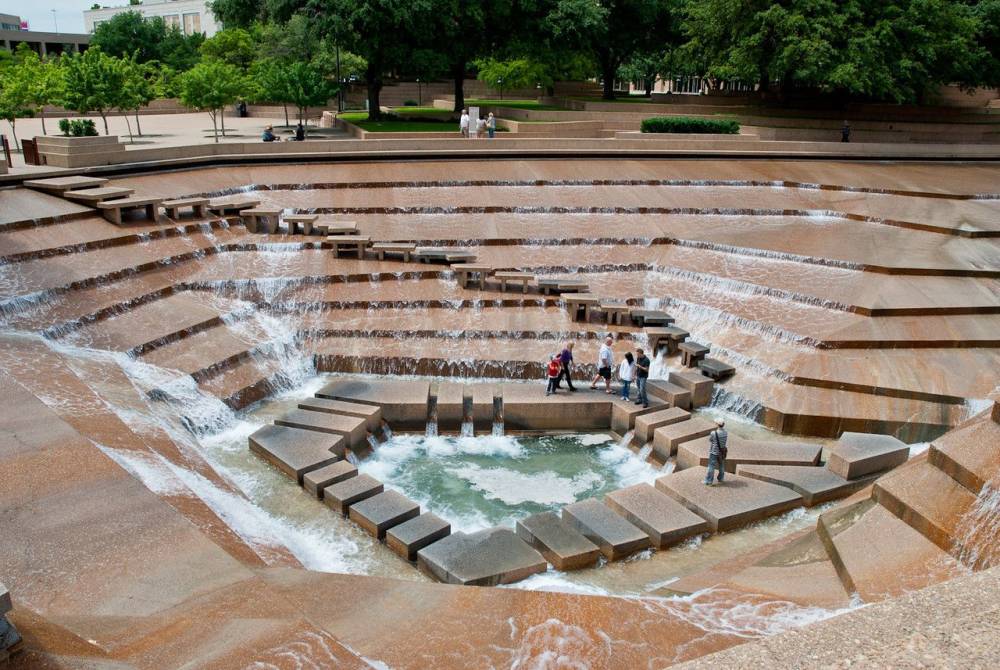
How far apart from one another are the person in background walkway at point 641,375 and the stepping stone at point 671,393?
0.35m

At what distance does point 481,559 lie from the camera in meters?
9.06

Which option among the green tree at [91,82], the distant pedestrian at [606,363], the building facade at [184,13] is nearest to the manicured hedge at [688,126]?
the distant pedestrian at [606,363]

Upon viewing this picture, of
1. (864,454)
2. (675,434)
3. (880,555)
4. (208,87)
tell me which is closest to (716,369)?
(675,434)

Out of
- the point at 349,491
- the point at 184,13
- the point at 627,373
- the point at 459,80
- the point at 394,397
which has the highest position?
the point at 184,13

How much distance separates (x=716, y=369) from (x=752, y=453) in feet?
8.82

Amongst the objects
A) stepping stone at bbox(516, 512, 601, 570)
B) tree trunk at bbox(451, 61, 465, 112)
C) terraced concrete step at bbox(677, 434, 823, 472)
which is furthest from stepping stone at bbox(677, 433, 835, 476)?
tree trunk at bbox(451, 61, 465, 112)

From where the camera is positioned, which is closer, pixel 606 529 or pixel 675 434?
pixel 606 529

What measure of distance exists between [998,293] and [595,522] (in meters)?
11.1

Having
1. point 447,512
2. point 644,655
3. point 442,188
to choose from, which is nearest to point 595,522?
point 447,512

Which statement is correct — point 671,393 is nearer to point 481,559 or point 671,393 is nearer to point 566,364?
point 566,364

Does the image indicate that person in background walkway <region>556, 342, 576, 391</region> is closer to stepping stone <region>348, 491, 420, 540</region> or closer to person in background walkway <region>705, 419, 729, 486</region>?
person in background walkway <region>705, 419, 729, 486</region>

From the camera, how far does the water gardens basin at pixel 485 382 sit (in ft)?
23.0

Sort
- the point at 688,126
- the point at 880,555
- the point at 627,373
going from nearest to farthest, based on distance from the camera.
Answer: the point at 880,555 → the point at 627,373 → the point at 688,126

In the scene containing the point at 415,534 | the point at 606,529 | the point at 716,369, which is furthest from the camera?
the point at 716,369
